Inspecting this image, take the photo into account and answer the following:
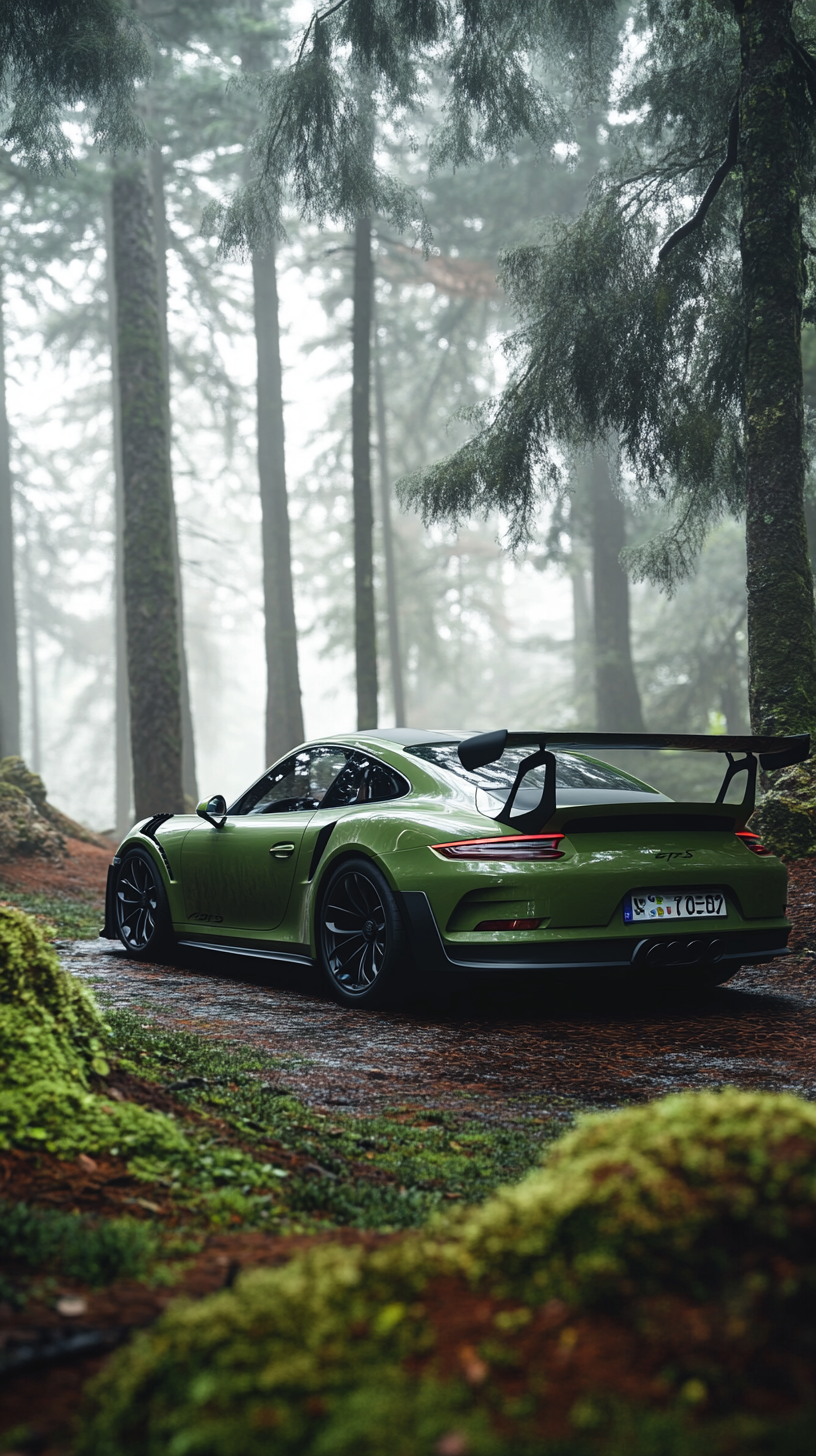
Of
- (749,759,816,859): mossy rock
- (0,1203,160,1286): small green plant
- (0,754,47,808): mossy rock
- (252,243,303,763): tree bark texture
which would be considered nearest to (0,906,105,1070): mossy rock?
(0,1203,160,1286): small green plant

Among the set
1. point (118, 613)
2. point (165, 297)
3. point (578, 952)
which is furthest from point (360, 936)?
point (118, 613)

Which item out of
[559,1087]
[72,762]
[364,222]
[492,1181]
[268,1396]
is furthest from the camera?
[72,762]

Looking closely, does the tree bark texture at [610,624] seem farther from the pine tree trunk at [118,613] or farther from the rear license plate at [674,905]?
the rear license plate at [674,905]

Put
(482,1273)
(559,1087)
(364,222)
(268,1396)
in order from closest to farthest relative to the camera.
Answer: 1. (268,1396)
2. (482,1273)
3. (559,1087)
4. (364,222)

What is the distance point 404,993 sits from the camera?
5.38 m

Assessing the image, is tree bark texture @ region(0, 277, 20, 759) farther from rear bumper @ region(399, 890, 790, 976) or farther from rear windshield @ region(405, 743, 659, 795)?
rear bumper @ region(399, 890, 790, 976)

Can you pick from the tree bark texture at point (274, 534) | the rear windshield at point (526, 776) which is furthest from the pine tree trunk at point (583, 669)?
the rear windshield at point (526, 776)

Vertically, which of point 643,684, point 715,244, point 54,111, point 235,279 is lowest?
point 643,684

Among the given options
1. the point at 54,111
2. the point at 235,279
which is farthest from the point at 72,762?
the point at 54,111

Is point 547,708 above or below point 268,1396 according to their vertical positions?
above

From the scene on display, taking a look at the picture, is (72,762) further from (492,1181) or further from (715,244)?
(492,1181)

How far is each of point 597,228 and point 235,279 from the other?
17996mm

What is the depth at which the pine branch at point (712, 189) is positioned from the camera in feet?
34.3

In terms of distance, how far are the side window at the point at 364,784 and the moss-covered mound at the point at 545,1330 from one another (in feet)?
13.8
